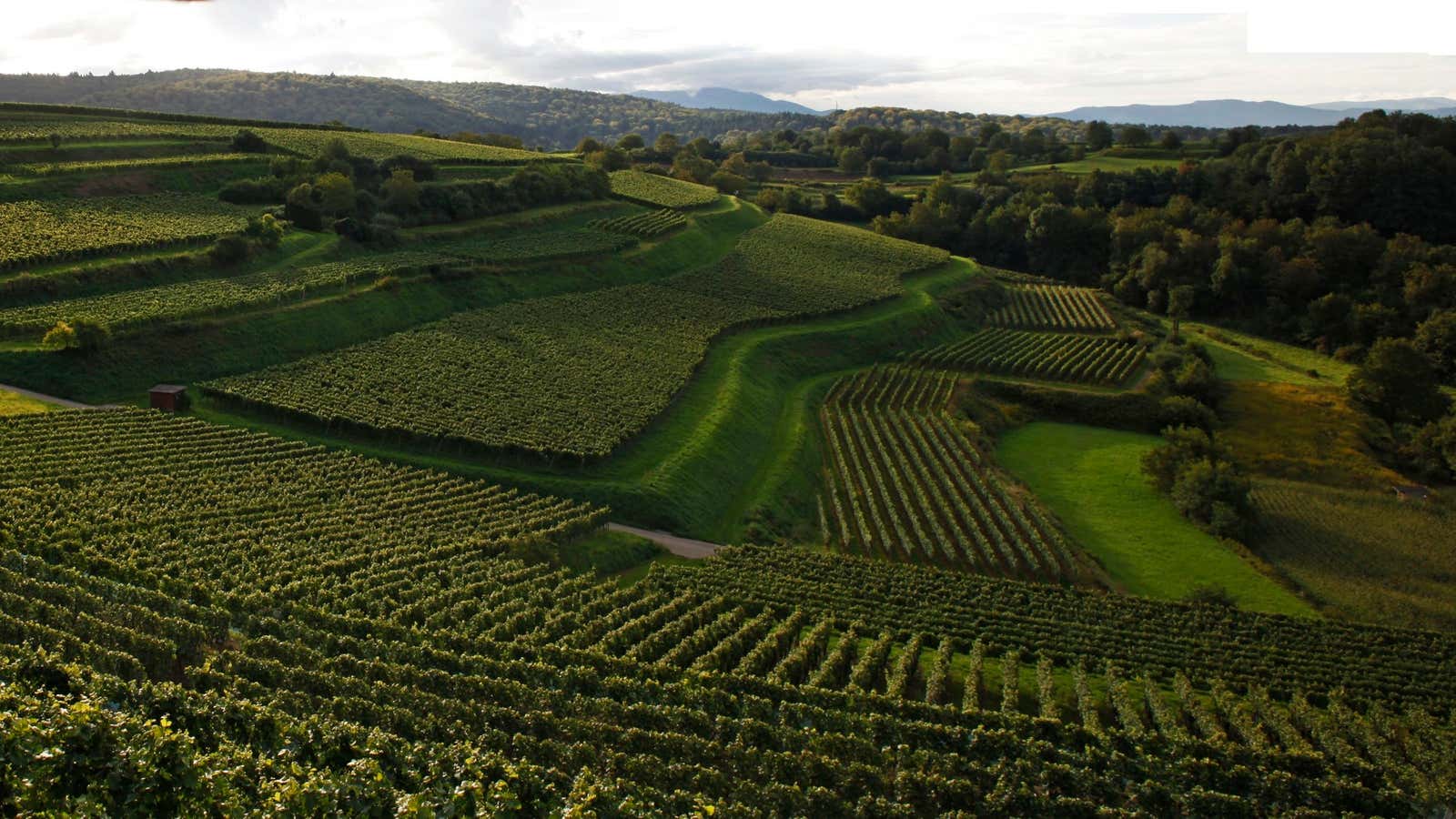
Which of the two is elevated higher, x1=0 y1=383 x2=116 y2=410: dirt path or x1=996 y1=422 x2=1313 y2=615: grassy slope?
x1=0 y1=383 x2=116 y2=410: dirt path

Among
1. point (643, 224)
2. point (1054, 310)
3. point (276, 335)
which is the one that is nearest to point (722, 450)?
point (276, 335)

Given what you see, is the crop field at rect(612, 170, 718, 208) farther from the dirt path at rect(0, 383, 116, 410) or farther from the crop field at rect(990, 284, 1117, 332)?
the dirt path at rect(0, 383, 116, 410)

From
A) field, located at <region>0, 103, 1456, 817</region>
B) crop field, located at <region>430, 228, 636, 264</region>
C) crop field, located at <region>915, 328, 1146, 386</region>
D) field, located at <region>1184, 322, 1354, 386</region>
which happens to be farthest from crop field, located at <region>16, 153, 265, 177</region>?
field, located at <region>1184, 322, 1354, 386</region>

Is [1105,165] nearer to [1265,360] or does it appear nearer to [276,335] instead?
[1265,360]

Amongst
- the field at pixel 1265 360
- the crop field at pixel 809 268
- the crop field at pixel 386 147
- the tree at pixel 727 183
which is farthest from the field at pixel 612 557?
the tree at pixel 727 183

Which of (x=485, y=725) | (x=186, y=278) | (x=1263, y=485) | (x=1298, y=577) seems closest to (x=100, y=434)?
(x=186, y=278)

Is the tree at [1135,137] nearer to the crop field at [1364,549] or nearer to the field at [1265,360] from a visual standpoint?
the field at [1265,360]
